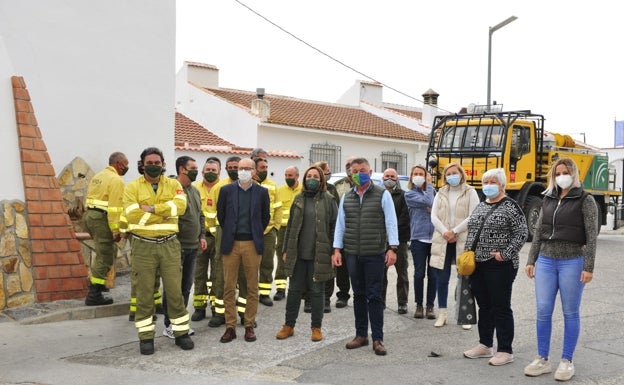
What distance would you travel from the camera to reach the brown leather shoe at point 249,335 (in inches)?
262

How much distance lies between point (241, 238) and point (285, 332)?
1.06 m

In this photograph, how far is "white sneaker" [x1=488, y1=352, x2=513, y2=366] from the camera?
574 centimetres

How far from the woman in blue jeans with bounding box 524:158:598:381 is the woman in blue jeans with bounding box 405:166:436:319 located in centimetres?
215

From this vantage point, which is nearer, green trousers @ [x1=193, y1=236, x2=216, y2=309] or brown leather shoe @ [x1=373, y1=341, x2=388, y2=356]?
brown leather shoe @ [x1=373, y1=341, x2=388, y2=356]

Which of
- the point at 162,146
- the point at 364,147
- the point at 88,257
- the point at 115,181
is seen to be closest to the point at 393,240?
the point at 115,181

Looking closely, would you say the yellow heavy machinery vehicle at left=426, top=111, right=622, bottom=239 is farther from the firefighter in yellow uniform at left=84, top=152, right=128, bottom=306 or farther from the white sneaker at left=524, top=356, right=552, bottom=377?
the white sneaker at left=524, top=356, right=552, bottom=377

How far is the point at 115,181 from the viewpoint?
7.86m

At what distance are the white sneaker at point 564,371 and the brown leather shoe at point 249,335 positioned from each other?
9.47 ft

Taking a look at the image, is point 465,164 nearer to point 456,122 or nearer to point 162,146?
point 456,122

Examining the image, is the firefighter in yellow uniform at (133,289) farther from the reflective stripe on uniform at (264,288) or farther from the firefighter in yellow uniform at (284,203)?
the firefighter in yellow uniform at (284,203)

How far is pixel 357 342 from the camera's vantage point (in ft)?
21.0

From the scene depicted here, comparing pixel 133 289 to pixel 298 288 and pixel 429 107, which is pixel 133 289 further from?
pixel 429 107

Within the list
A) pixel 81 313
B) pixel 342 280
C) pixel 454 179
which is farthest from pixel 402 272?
pixel 81 313

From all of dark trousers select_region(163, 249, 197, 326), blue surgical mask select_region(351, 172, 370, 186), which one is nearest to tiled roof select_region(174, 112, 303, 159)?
dark trousers select_region(163, 249, 197, 326)
